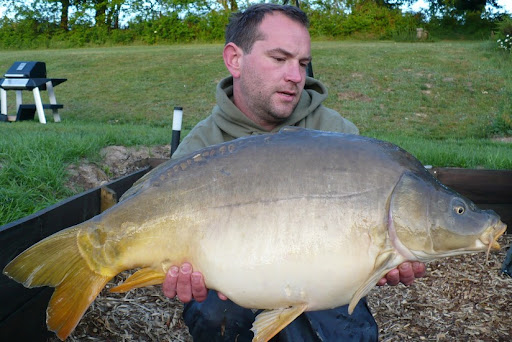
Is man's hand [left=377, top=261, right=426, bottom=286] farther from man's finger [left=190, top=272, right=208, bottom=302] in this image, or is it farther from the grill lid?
the grill lid

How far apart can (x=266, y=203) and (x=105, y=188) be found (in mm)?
1818

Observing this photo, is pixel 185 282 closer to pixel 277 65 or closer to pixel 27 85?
pixel 277 65

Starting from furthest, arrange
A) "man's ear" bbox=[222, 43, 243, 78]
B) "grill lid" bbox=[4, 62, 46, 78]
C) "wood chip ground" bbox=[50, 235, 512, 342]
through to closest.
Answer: "grill lid" bbox=[4, 62, 46, 78] → "wood chip ground" bbox=[50, 235, 512, 342] → "man's ear" bbox=[222, 43, 243, 78]

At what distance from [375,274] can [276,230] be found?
347 mm

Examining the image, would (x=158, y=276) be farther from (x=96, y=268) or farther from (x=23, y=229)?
(x=23, y=229)

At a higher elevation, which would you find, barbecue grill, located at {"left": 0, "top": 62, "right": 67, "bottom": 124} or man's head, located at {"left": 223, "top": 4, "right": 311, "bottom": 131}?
man's head, located at {"left": 223, "top": 4, "right": 311, "bottom": 131}

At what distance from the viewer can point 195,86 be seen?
530 inches

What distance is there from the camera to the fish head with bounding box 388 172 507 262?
5.28ft

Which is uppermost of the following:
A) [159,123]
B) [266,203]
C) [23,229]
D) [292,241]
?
[266,203]

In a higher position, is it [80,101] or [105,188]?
[105,188]

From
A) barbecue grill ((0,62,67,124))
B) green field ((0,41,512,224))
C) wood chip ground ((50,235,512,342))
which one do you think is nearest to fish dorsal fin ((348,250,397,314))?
wood chip ground ((50,235,512,342))

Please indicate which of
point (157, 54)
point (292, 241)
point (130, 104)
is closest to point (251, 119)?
point (292, 241)

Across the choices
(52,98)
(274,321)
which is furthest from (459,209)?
(52,98)

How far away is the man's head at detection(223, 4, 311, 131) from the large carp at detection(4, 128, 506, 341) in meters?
0.72
